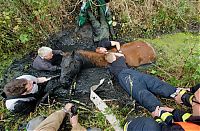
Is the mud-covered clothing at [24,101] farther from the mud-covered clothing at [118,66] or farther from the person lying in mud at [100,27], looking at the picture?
the person lying in mud at [100,27]

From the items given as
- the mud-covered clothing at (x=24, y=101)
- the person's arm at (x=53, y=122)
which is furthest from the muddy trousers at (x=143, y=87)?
the mud-covered clothing at (x=24, y=101)

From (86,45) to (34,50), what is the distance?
3.74 feet

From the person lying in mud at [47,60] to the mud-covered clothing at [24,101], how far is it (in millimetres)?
542

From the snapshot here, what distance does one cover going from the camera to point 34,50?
22.2 ft

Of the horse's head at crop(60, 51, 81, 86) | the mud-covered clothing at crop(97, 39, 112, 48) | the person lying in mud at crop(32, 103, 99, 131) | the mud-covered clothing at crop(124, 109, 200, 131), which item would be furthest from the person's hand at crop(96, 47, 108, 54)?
the mud-covered clothing at crop(124, 109, 200, 131)

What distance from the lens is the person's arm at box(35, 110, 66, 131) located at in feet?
14.5

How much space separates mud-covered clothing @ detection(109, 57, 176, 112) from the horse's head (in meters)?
0.74

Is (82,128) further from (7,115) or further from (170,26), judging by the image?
→ (170,26)

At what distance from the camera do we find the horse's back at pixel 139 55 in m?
5.96

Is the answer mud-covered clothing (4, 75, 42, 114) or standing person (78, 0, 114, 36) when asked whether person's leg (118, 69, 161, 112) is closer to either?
mud-covered clothing (4, 75, 42, 114)

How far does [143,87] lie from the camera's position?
17.1ft

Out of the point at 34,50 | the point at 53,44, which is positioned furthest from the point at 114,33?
the point at 34,50

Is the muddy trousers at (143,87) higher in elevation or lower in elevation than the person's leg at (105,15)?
lower

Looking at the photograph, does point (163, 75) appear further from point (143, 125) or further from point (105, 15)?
point (143, 125)
